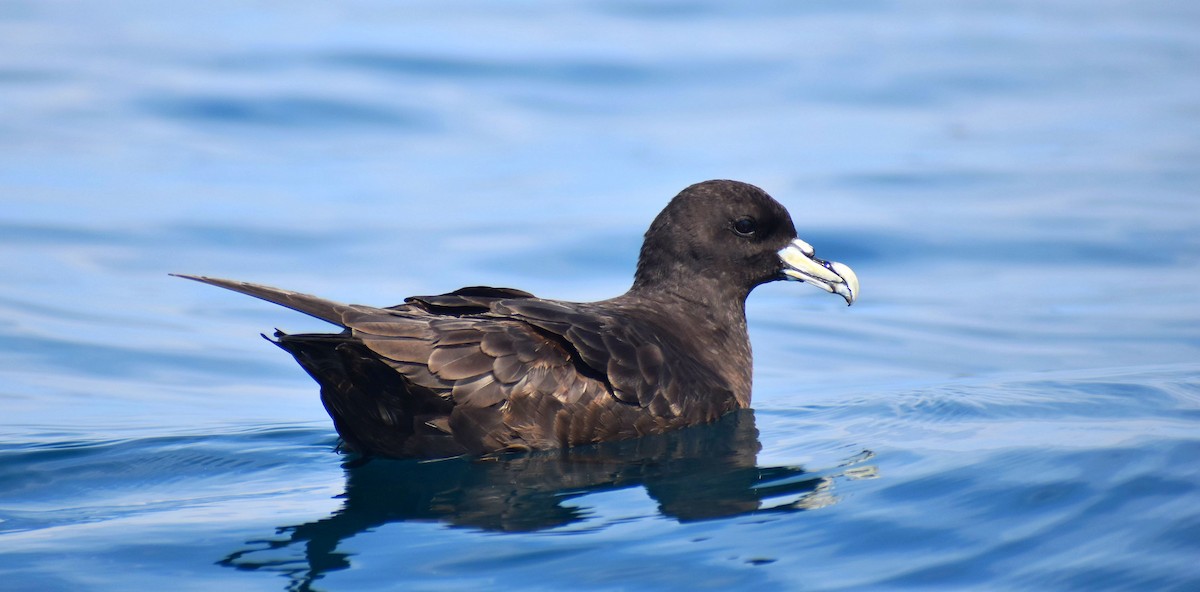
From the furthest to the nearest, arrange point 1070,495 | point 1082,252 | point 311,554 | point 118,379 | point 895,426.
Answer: point 1082,252 < point 118,379 < point 895,426 < point 1070,495 < point 311,554

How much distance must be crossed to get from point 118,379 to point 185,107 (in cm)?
591

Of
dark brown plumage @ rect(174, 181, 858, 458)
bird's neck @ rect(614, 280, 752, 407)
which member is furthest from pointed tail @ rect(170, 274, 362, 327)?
bird's neck @ rect(614, 280, 752, 407)

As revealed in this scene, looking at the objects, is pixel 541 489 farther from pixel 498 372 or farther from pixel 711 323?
pixel 711 323

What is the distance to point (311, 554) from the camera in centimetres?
516

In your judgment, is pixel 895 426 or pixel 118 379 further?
pixel 118 379

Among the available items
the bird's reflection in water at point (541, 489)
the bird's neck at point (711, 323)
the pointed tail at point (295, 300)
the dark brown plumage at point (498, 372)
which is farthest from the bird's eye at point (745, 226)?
the pointed tail at point (295, 300)

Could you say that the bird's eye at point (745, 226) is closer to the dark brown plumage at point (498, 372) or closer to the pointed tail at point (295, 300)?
the dark brown plumage at point (498, 372)

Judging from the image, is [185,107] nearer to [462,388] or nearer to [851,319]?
[851,319]

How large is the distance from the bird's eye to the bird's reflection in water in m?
1.14

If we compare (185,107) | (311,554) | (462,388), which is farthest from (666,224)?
(185,107)

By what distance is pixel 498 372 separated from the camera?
5957 millimetres

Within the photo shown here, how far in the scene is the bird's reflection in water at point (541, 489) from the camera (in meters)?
5.32

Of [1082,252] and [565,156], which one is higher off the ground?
[565,156]

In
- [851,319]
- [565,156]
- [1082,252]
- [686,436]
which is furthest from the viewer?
[565,156]
